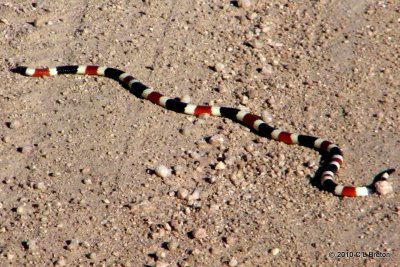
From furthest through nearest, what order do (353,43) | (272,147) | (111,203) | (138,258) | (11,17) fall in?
(11,17) → (353,43) → (272,147) → (111,203) → (138,258)

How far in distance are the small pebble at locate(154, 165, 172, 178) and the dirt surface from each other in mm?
42

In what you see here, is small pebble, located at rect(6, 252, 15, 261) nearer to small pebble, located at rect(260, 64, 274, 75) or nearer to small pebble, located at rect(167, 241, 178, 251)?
small pebble, located at rect(167, 241, 178, 251)

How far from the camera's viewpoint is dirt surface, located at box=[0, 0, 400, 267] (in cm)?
852

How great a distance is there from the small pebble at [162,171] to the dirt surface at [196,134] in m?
0.04

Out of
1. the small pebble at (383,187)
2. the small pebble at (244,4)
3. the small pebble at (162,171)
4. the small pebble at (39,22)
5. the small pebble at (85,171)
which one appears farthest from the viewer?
the small pebble at (244,4)

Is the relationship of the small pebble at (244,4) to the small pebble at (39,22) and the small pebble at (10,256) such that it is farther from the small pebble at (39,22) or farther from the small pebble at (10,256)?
the small pebble at (10,256)

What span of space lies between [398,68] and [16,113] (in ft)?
13.6

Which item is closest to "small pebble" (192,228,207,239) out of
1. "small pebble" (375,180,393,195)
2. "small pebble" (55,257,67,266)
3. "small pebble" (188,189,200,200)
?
"small pebble" (188,189,200,200)

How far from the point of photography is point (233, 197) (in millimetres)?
9039

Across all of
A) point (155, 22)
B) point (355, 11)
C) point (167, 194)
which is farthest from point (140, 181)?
point (355, 11)

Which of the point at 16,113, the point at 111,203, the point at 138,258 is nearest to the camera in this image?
the point at 138,258

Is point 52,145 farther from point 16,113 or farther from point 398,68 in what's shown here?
point 398,68

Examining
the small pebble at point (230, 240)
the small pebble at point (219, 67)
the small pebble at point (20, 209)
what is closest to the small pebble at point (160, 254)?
the small pebble at point (230, 240)

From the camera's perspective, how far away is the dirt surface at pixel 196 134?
8.52 m
